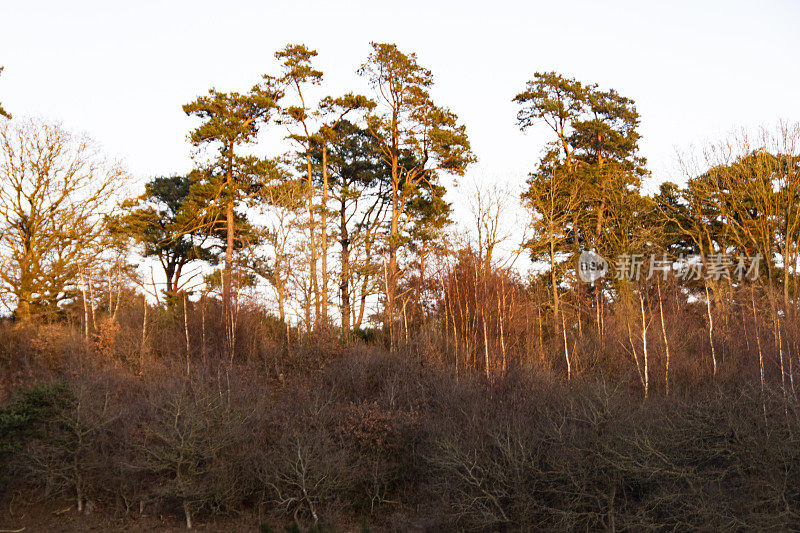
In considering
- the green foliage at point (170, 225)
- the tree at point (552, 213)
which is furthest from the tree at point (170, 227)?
the tree at point (552, 213)

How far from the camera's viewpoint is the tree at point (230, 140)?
29891 mm

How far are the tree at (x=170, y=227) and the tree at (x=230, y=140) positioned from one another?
4.35 ft

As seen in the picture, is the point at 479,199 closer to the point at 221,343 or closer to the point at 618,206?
the point at 618,206

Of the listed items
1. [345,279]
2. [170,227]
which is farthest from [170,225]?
[345,279]

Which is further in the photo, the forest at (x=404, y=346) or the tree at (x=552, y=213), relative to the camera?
the tree at (x=552, y=213)

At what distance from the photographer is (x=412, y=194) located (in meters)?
31.7

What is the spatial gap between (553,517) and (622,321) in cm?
1437

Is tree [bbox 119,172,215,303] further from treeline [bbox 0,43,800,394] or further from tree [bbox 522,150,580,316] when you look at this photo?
tree [bbox 522,150,580,316]

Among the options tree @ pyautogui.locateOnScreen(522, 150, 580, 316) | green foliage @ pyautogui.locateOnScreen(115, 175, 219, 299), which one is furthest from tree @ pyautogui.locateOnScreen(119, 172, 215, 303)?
tree @ pyautogui.locateOnScreen(522, 150, 580, 316)

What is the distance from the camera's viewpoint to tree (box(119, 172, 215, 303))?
3072 centimetres

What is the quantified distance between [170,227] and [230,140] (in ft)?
16.4

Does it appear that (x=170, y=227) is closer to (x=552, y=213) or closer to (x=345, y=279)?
(x=345, y=279)

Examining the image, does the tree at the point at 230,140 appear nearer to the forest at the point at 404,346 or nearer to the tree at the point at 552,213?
the forest at the point at 404,346

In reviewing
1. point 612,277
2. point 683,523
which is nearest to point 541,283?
point 612,277
